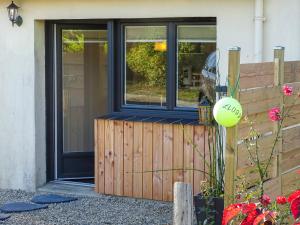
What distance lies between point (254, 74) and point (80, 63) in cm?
460

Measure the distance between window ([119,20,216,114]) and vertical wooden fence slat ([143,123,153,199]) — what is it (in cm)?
47

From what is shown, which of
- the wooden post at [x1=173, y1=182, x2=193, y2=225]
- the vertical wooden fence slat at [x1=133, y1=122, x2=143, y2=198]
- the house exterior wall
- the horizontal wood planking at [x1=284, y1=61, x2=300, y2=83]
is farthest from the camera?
the house exterior wall

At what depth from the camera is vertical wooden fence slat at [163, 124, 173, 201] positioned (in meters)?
8.12

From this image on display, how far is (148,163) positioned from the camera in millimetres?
8266

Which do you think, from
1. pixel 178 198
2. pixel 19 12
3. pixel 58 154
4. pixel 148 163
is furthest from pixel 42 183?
pixel 178 198

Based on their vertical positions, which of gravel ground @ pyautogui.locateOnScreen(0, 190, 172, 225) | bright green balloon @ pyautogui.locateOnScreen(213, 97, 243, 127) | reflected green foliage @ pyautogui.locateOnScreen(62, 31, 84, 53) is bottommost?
gravel ground @ pyautogui.locateOnScreen(0, 190, 172, 225)

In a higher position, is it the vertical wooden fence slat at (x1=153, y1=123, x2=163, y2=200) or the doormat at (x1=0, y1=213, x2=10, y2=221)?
the vertical wooden fence slat at (x1=153, y1=123, x2=163, y2=200)

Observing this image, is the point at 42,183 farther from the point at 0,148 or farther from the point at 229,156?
the point at 229,156

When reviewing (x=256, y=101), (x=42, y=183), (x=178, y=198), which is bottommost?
(x=42, y=183)

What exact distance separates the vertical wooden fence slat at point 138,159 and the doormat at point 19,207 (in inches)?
46.1

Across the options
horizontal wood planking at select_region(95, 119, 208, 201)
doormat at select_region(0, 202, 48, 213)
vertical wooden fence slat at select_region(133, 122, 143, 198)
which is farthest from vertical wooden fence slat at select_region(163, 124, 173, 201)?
doormat at select_region(0, 202, 48, 213)

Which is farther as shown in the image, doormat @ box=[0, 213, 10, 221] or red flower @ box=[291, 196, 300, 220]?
doormat @ box=[0, 213, 10, 221]

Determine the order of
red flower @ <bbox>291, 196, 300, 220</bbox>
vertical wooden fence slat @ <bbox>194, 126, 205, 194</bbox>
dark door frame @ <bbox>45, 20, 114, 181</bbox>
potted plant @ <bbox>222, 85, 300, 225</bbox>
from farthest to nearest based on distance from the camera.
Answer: dark door frame @ <bbox>45, 20, 114, 181</bbox>
vertical wooden fence slat @ <bbox>194, 126, 205, 194</bbox>
potted plant @ <bbox>222, 85, 300, 225</bbox>
red flower @ <bbox>291, 196, 300, 220</bbox>

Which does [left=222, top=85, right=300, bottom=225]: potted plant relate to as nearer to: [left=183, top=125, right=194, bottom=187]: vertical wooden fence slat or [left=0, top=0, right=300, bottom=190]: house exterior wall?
[left=183, top=125, right=194, bottom=187]: vertical wooden fence slat
